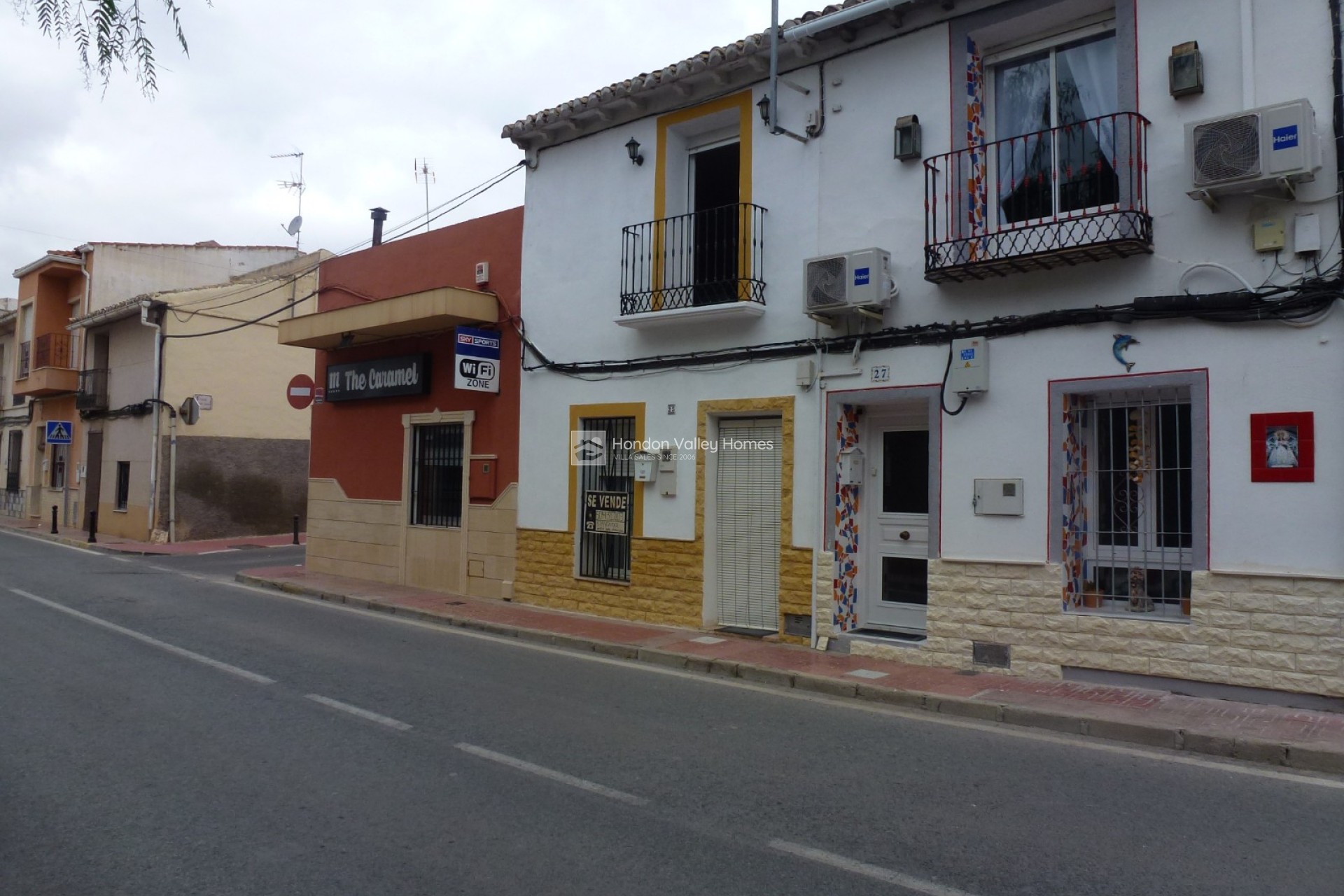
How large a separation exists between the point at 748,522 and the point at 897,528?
1.71 metres

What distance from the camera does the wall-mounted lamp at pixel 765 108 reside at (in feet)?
34.0

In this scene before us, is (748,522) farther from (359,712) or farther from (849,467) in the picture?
(359,712)

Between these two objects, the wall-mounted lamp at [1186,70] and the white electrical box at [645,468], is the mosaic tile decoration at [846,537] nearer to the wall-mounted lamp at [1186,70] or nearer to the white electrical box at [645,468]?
the white electrical box at [645,468]

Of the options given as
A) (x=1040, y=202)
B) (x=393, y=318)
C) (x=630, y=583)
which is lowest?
(x=630, y=583)

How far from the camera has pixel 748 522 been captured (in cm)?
1075

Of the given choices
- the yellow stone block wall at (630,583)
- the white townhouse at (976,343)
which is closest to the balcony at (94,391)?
the yellow stone block wall at (630,583)

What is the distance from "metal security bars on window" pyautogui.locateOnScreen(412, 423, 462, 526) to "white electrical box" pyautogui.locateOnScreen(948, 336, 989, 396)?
300 inches

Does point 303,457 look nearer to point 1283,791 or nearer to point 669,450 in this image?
point 669,450

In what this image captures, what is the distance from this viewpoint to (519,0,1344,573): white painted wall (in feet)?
23.8

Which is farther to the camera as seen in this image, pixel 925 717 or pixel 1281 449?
pixel 925 717

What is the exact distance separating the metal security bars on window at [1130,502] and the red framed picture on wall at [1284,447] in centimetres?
49

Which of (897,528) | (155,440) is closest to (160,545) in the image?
(155,440)

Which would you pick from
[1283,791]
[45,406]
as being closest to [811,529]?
[1283,791]

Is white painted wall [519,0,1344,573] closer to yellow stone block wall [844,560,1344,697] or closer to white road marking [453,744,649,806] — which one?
yellow stone block wall [844,560,1344,697]
